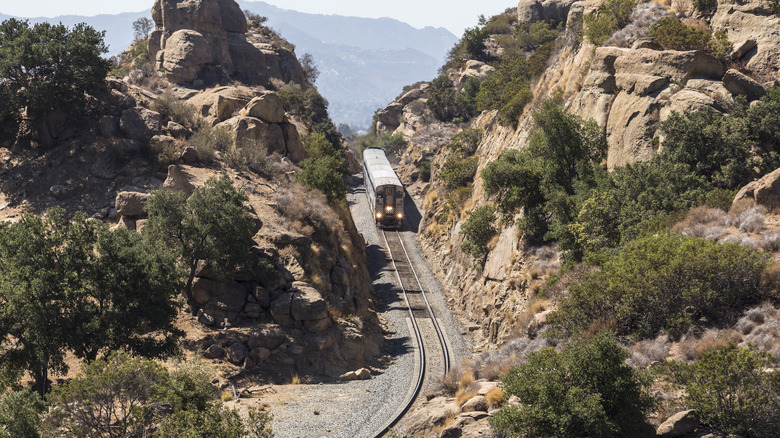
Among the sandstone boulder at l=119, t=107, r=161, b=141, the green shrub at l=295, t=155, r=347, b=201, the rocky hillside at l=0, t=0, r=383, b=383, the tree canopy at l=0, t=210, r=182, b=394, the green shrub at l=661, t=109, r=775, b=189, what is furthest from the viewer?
the green shrub at l=295, t=155, r=347, b=201

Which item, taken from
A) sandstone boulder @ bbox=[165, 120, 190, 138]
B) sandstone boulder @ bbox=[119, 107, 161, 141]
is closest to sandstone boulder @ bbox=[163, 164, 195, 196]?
sandstone boulder @ bbox=[119, 107, 161, 141]

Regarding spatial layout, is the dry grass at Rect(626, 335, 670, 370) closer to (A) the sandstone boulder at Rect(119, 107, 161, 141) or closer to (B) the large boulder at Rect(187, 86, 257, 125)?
(A) the sandstone boulder at Rect(119, 107, 161, 141)

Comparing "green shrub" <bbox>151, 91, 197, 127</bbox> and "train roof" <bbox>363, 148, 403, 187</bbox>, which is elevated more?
"green shrub" <bbox>151, 91, 197, 127</bbox>

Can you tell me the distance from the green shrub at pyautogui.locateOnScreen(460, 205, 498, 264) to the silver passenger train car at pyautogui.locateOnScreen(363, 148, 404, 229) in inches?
430

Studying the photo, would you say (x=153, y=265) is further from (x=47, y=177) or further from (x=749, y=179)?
(x=749, y=179)

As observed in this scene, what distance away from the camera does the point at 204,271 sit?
84.4 feet

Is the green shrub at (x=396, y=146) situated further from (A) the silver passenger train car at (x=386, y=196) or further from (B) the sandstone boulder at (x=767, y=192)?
(B) the sandstone boulder at (x=767, y=192)

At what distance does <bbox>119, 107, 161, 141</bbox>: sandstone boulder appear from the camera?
118ft

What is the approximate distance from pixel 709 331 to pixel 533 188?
15810 mm

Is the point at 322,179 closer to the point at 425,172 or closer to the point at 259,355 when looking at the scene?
the point at 259,355

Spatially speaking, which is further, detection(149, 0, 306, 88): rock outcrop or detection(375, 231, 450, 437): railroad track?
detection(149, 0, 306, 88): rock outcrop

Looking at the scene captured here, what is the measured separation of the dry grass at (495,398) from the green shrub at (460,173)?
3341 centimetres

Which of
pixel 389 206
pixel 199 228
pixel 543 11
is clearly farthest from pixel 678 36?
pixel 543 11

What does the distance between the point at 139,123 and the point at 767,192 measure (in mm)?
33353
